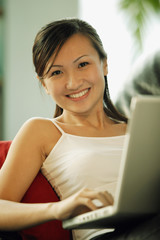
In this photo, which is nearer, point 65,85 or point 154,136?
point 154,136

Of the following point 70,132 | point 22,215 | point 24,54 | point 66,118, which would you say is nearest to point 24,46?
point 24,54

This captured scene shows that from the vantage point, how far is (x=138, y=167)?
0.78 m

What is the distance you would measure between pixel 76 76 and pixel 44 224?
21.4 inches

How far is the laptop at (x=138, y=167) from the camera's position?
0.73 meters

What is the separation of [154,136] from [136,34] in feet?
7.77

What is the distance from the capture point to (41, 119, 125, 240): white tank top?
122 centimetres

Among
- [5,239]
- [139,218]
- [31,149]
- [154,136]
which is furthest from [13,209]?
[154,136]

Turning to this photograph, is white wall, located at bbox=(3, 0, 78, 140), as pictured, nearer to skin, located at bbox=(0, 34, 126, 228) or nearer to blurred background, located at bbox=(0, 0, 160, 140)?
blurred background, located at bbox=(0, 0, 160, 140)

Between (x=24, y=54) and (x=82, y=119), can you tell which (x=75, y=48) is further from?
(x=24, y=54)

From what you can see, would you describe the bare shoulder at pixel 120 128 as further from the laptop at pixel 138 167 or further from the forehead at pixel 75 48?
the laptop at pixel 138 167

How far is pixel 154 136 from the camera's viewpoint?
78 centimetres

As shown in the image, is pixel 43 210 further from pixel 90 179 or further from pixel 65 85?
pixel 65 85

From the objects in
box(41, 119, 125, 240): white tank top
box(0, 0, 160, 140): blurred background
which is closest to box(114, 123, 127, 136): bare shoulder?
box(41, 119, 125, 240): white tank top

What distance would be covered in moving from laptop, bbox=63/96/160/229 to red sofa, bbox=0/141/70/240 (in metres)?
0.39
